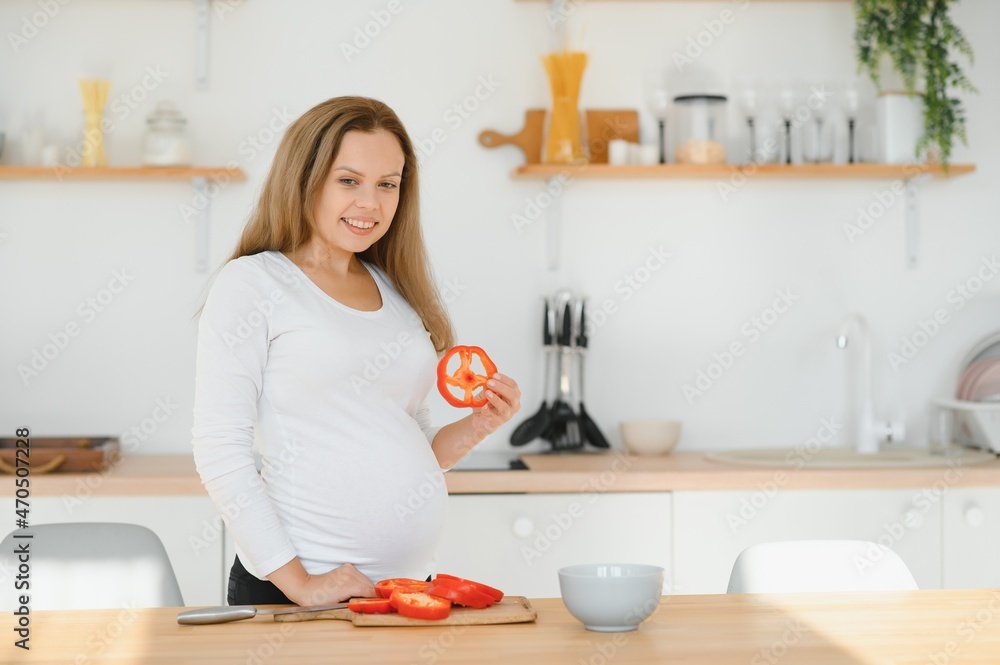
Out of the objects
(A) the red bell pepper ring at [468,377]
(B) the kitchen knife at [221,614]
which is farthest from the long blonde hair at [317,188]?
(B) the kitchen knife at [221,614]

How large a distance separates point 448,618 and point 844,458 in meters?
1.94

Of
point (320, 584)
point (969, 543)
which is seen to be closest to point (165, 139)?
point (320, 584)

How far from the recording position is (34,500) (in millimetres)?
2479

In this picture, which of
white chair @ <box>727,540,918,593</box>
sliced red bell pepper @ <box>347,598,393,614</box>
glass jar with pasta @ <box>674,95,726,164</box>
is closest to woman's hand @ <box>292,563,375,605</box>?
sliced red bell pepper @ <box>347,598,393,614</box>

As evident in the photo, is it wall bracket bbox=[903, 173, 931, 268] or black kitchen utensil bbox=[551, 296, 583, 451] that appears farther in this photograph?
wall bracket bbox=[903, 173, 931, 268]

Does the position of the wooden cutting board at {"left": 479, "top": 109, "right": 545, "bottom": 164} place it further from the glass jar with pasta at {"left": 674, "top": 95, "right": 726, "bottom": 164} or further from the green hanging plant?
the green hanging plant

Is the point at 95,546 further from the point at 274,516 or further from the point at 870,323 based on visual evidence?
the point at 870,323

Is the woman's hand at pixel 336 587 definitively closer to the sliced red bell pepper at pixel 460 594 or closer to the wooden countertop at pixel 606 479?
the sliced red bell pepper at pixel 460 594

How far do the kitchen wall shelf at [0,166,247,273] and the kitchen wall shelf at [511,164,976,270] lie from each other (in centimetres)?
81

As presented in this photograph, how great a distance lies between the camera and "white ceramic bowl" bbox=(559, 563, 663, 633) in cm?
125

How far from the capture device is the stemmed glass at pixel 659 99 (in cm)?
299

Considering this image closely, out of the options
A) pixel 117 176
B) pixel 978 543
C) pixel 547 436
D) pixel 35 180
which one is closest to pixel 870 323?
pixel 978 543

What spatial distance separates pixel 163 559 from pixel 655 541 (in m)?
1.25

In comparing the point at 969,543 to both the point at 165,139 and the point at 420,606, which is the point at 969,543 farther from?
the point at 165,139
